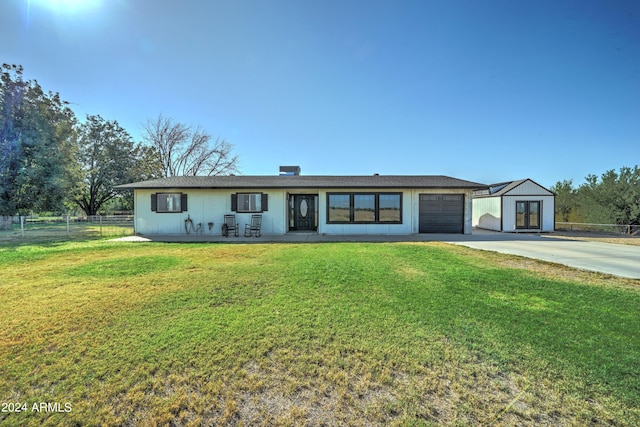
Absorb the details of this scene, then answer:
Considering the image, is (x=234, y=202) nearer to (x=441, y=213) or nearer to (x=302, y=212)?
(x=302, y=212)

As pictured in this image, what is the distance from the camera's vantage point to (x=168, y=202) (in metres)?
11.6

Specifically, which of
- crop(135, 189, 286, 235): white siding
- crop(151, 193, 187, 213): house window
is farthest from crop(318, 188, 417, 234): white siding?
crop(151, 193, 187, 213): house window

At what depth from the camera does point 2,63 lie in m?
16.1

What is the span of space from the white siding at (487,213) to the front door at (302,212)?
10196 millimetres

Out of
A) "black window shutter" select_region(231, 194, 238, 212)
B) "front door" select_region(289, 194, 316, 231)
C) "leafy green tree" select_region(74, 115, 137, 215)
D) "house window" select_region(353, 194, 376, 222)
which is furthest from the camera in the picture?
"leafy green tree" select_region(74, 115, 137, 215)

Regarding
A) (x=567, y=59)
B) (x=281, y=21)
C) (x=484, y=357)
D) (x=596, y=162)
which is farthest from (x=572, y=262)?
(x=596, y=162)

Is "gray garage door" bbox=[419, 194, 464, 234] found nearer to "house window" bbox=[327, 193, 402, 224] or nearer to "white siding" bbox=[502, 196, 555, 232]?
"house window" bbox=[327, 193, 402, 224]

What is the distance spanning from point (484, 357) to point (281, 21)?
10656 mm

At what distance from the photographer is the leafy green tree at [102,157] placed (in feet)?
80.0

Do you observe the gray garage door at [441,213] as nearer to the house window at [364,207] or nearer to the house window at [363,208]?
the house window at [363,208]

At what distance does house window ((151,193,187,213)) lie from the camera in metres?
11.6

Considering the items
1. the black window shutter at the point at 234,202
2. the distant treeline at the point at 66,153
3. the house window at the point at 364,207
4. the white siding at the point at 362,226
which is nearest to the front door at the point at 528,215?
the white siding at the point at 362,226

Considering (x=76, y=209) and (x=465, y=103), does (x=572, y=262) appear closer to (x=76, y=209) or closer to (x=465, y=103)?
(x=465, y=103)

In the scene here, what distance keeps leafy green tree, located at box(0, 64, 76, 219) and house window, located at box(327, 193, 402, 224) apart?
61.4ft
